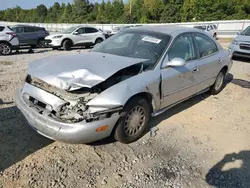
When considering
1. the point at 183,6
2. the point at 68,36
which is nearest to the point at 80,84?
the point at 68,36

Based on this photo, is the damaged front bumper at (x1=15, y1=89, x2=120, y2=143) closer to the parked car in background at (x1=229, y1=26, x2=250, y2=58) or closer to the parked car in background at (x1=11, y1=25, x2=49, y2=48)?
the parked car in background at (x1=229, y1=26, x2=250, y2=58)

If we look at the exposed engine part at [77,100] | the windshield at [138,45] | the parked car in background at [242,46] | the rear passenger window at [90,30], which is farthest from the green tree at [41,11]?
the exposed engine part at [77,100]

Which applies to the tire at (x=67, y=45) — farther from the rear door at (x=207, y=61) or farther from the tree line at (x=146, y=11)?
the tree line at (x=146, y=11)

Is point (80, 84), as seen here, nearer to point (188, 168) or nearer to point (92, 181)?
point (92, 181)

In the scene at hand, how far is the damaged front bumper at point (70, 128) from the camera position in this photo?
275 centimetres

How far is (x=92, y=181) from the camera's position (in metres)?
2.71

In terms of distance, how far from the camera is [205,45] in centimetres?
475

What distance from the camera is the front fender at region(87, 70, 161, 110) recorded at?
112 inches

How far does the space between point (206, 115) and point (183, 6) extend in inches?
1820

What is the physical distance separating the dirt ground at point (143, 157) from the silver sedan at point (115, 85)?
13.2 inches

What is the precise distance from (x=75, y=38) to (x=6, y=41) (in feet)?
13.0

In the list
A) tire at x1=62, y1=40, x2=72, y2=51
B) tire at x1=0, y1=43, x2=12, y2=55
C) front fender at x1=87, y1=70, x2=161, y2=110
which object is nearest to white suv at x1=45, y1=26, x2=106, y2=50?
tire at x1=62, y1=40, x2=72, y2=51

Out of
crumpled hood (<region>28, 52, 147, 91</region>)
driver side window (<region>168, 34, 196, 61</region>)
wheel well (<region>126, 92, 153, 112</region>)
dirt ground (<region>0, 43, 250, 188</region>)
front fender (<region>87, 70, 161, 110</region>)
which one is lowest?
dirt ground (<region>0, 43, 250, 188</region>)

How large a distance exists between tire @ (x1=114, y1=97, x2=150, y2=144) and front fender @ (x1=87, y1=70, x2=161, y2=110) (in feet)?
0.50
